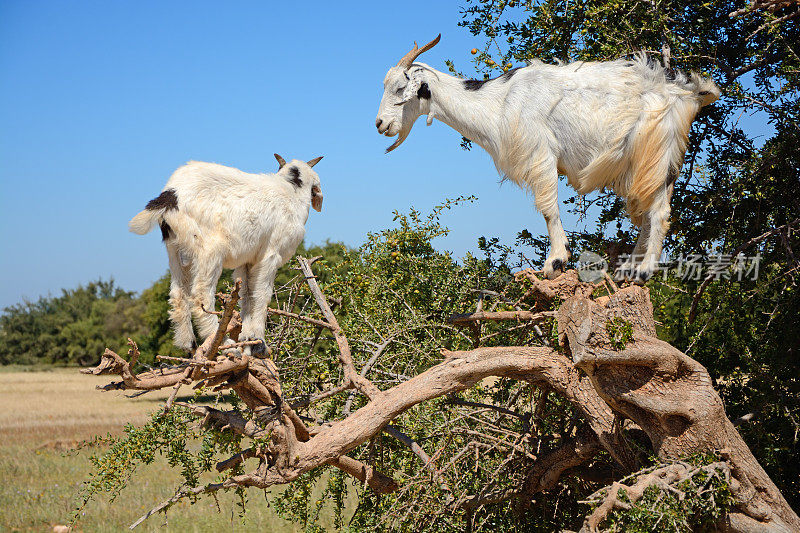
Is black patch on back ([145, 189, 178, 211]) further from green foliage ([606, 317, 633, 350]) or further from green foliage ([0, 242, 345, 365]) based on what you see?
green foliage ([0, 242, 345, 365])

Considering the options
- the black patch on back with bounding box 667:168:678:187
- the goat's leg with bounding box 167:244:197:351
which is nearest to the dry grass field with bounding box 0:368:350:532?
the goat's leg with bounding box 167:244:197:351

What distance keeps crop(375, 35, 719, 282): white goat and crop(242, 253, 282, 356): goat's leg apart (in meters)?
1.21

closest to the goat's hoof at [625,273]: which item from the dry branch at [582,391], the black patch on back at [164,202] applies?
the dry branch at [582,391]

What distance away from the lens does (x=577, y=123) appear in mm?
4426

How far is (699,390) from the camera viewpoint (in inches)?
160

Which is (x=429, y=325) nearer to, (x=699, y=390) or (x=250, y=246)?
(x=250, y=246)

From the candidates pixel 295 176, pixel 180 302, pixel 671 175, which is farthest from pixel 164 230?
pixel 671 175

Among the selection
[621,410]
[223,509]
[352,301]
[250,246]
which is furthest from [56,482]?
[621,410]

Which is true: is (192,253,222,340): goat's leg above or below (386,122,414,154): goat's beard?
below

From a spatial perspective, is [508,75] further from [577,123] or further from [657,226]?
[657,226]

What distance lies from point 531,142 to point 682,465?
214 centimetres

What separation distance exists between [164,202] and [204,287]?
2.00 ft

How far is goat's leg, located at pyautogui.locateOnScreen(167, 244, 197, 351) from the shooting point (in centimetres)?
441

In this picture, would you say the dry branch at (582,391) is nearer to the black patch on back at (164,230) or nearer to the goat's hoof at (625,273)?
the goat's hoof at (625,273)
